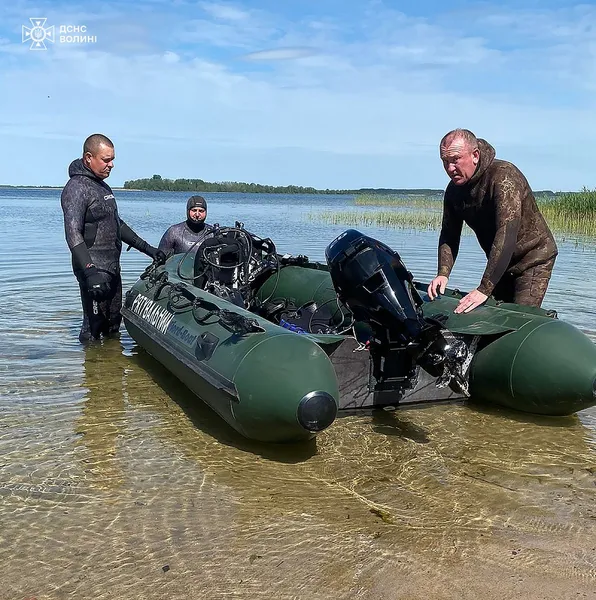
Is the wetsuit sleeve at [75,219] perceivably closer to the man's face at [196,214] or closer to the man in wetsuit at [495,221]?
the man's face at [196,214]

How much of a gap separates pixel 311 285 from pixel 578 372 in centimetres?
240

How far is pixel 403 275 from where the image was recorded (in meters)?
3.82

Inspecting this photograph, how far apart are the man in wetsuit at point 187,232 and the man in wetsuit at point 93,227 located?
1002 millimetres

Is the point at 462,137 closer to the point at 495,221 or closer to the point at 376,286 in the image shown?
the point at 495,221

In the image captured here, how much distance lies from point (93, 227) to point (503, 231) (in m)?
3.31

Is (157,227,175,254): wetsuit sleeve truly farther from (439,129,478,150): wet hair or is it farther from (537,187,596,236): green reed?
(537,187,596,236): green reed

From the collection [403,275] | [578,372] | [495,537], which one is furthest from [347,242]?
[495,537]

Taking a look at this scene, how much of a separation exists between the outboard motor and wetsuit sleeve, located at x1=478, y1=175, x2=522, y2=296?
18.5 inches

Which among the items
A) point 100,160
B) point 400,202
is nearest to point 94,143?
point 100,160

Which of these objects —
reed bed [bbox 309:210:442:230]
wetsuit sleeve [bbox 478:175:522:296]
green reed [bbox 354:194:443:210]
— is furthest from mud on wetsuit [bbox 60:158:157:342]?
green reed [bbox 354:194:443:210]

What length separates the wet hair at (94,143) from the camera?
570 centimetres

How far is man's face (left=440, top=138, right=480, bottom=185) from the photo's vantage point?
4328 mm

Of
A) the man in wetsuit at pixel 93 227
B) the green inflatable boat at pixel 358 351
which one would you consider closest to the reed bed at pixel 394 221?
the man in wetsuit at pixel 93 227

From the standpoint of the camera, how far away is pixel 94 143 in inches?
224
